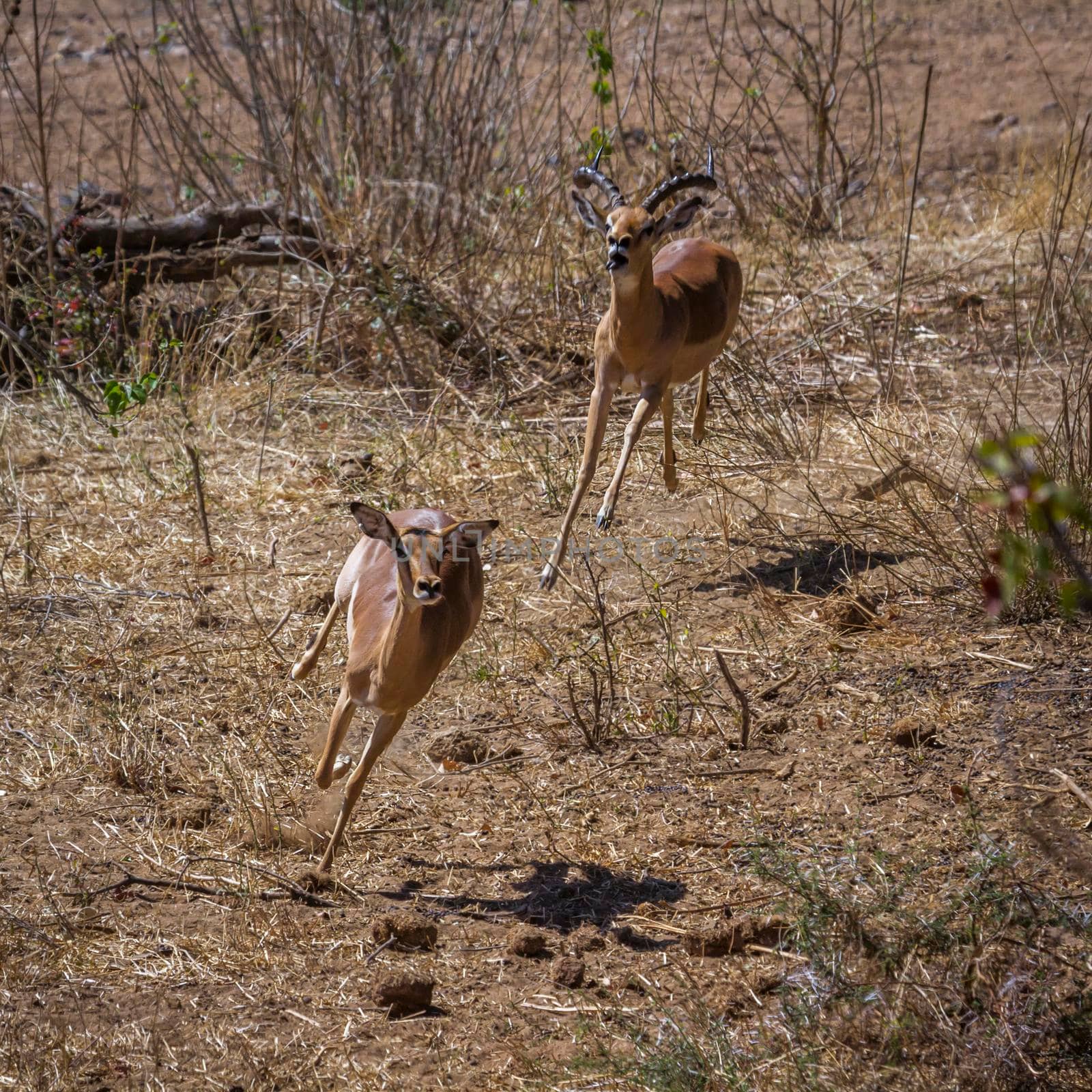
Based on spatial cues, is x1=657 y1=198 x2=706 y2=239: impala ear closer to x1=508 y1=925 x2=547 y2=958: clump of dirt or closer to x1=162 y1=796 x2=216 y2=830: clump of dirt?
x1=162 y1=796 x2=216 y2=830: clump of dirt

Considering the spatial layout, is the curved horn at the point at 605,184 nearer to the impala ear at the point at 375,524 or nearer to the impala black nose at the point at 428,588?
the impala ear at the point at 375,524

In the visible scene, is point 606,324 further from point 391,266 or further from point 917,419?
point 391,266

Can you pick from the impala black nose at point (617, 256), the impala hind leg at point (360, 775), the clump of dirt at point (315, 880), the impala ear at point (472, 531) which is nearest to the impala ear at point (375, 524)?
the impala ear at point (472, 531)

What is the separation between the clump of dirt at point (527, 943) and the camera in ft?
Answer: 13.5

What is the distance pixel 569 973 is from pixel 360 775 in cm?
95

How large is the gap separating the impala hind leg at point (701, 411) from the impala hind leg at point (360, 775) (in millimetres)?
3646

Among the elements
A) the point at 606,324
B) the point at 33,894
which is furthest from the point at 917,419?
the point at 33,894

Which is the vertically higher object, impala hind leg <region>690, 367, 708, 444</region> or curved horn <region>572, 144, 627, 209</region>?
curved horn <region>572, 144, 627, 209</region>

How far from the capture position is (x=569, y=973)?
396 centimetres

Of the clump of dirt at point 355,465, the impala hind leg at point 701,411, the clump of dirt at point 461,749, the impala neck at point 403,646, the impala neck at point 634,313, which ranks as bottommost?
the clump of dirt at point 461,749

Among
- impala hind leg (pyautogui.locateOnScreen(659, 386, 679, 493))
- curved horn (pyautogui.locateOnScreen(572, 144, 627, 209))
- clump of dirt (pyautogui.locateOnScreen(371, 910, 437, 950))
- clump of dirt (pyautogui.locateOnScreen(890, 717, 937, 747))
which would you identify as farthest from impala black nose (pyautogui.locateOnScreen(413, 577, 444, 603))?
impala hind leg (pyautogui.locateOnScreen(659, 386, 679, 493))

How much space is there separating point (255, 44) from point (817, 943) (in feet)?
27.9

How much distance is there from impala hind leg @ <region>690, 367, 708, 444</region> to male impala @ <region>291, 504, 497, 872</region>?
3001 millimetres

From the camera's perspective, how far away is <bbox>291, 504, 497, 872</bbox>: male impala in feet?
14.0
